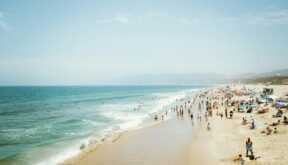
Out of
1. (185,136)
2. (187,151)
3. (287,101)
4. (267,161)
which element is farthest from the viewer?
(287,101)

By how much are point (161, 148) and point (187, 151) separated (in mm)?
2083

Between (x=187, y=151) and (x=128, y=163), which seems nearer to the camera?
(x=128, y=163)

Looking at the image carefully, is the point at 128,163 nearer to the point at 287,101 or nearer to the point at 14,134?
the point at 14,134

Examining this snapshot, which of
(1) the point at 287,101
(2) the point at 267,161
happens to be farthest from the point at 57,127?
(1) the point at 287,101

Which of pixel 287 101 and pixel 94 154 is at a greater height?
pixel 287 101

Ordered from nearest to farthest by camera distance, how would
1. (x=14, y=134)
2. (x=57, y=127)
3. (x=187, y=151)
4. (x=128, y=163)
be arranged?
(x=128, y=163) < (x=187, y=151) < (x=14, y=134) < (x=57, y=127)

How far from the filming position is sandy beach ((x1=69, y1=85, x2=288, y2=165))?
17266mm

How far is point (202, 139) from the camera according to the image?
2391 cm

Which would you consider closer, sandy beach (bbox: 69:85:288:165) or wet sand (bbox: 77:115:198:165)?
sandy beach (bbox: 69:85:288:165)

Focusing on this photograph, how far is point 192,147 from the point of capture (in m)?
21.1

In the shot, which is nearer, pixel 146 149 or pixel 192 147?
pixel 146 149

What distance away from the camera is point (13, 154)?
67.8 ft

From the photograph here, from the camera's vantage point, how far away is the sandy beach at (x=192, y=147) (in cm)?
1727

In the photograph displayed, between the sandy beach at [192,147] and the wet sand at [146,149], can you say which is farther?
the wet sand at [146,149]
